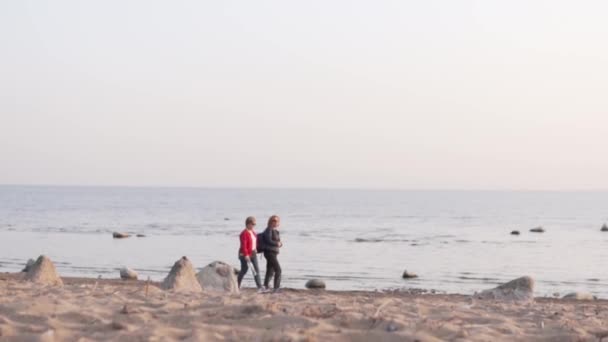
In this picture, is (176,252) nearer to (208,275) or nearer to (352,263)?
(352,263)

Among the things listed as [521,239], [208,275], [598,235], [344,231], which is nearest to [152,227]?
[344,231]

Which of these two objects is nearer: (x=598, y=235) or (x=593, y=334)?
(x=593, y=334)

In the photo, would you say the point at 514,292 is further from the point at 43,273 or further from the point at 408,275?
the point at 408,275

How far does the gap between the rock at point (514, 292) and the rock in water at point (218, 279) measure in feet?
17.4

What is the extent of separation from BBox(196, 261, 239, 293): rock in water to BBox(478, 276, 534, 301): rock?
5.31 metres

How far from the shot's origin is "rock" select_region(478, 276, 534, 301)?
16953 millimetres

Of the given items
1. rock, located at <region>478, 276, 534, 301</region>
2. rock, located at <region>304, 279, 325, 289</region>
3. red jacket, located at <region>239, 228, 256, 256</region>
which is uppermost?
red jacket, located at <region>239, 228, 256, 256</region>

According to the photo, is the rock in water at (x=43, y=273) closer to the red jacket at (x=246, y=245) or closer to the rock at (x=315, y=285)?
the red jacket at (x=246, y=245)

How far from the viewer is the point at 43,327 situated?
26.1 feet

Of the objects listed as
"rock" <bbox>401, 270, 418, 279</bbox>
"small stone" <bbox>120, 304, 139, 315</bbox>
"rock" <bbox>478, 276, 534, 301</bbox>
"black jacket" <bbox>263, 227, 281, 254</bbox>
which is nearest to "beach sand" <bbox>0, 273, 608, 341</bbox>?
"small stone" <bbox>120, 304, 139, 315</bbox>

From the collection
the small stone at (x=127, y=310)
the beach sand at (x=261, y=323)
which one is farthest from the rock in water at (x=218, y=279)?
the small stone at (x=127, y=310)

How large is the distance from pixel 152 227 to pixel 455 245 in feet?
84.6

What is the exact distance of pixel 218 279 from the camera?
55.7 feet

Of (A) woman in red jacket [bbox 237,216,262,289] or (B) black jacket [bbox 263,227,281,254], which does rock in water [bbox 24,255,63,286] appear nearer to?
(A) woman in red jacket [bbox 237,216,262,289]
